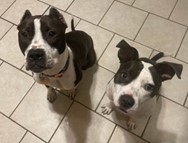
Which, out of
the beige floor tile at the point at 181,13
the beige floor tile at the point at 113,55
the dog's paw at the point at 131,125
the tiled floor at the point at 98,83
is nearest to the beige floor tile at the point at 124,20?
the tiled floor at the point at 98,83

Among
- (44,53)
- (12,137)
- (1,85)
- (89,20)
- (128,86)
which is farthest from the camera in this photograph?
(89,20)

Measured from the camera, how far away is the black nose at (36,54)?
1.48 m

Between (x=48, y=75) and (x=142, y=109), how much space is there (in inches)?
26.8

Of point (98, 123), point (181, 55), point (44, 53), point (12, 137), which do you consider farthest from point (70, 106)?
point (181, 55)

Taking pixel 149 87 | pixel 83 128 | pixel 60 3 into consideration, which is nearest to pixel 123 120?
pixel 83 128

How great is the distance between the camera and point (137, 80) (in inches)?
62.7

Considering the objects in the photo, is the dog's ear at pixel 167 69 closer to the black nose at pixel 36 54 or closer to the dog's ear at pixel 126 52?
the dog's ear at pixel 126 52

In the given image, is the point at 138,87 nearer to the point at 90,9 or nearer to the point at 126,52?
the point at 126,52

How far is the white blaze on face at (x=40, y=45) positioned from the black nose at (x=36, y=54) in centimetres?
2

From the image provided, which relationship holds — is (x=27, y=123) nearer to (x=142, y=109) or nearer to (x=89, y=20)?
(x=142, y=109)

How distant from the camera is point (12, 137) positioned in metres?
2.11

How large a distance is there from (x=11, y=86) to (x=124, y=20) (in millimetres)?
1249

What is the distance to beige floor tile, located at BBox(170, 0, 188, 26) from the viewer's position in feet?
8.76

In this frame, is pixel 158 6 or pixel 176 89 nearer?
pixel 176 89
